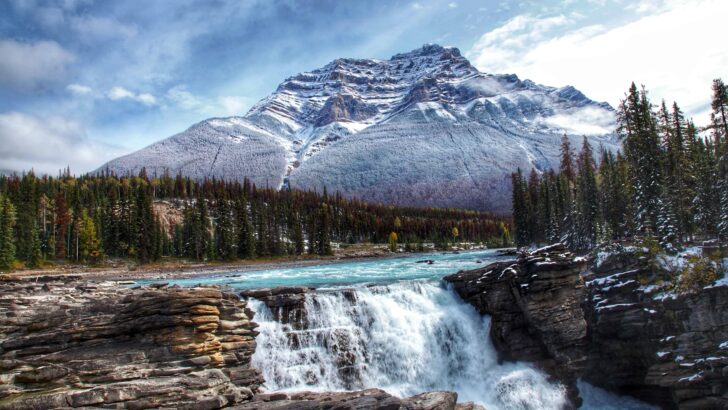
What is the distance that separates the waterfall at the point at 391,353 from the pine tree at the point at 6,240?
233 ft

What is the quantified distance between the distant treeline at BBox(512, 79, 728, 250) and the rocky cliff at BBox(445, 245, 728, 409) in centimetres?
851

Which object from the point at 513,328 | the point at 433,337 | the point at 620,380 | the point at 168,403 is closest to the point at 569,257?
the point at 513,328

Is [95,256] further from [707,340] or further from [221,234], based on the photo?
[707,340]

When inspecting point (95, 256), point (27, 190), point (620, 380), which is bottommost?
point (620, 380)

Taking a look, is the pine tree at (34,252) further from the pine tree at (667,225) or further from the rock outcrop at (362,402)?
the pine tree at (667,225)

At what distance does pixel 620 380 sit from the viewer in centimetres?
3269

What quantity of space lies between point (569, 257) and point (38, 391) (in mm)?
33462

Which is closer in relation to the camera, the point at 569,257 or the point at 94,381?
the point at 94,381

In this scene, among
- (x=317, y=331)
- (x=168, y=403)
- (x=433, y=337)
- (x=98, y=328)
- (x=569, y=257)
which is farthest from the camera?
(x=569, y=257)

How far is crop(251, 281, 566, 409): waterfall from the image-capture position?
26820mm

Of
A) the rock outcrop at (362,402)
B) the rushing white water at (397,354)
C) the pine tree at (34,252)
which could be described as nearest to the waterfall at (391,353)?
the rushing white water at (397,354)

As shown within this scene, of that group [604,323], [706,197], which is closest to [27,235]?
[604,323]

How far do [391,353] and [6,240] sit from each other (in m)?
79.6

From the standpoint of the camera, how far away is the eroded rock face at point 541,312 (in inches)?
1246
